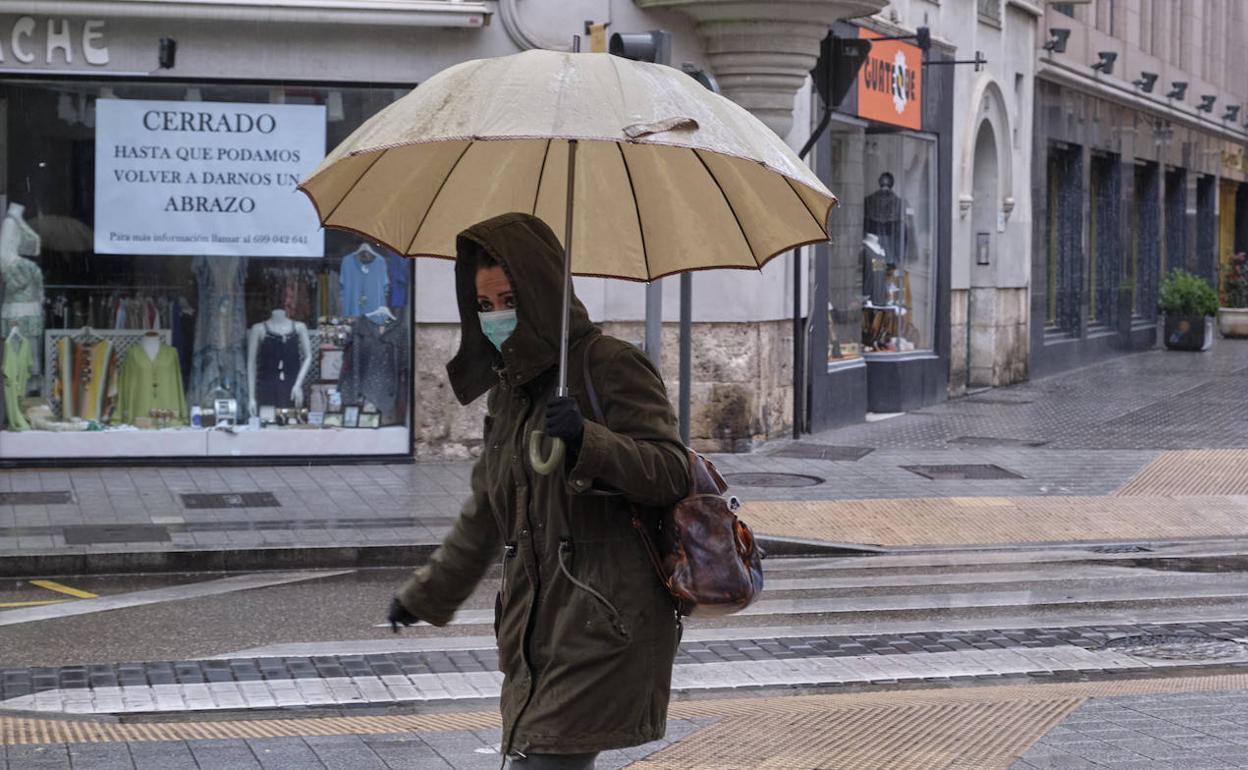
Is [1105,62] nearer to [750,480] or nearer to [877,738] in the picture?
[750,480]

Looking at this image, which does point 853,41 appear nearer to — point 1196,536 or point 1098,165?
point 1196,536

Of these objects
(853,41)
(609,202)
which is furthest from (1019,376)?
(609,202)

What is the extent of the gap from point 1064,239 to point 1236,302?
9.74 meters

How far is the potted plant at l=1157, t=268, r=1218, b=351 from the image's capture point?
96.8 feet

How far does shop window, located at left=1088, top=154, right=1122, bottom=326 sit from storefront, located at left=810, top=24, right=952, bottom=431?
28.1 feet

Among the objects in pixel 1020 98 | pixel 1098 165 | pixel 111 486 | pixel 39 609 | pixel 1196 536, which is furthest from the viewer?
pixel 1098 165

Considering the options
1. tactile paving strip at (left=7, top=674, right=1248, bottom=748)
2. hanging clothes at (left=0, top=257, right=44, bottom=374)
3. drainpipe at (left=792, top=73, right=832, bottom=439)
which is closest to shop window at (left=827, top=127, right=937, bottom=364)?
drainpipe at (left=792, top=73, right=832, bottom=439)

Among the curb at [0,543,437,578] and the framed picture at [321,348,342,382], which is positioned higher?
the framed picture at [321,348,342,382]

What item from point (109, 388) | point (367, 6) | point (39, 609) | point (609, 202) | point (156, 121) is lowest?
point (39, 609)

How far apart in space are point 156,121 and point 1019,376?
1277 cm

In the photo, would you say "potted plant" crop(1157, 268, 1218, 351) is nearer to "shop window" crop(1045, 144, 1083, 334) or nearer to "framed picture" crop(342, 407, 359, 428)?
"shop window" crop(1045, 144, 1083, 334)

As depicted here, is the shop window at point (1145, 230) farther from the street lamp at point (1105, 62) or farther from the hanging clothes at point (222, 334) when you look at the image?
the hanging clothes at point (222, 334)

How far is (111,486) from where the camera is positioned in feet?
43.1

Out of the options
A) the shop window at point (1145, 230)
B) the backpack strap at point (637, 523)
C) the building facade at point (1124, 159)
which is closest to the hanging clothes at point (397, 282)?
the backpack strap at point (637, 523)
